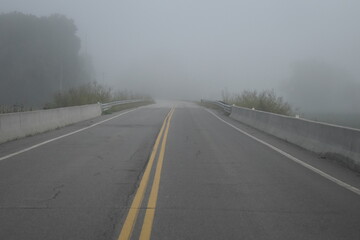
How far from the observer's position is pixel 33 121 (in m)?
15.7

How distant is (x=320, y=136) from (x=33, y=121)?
36.7ft

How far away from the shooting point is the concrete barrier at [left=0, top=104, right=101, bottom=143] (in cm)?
1327

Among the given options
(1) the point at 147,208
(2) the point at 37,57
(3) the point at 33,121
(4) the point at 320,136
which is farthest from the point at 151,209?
(2) the point at 37,57

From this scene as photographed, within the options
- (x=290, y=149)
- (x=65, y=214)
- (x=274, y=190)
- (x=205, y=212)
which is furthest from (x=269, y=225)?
(x=290, y=149)

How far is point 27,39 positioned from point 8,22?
6.20 meters

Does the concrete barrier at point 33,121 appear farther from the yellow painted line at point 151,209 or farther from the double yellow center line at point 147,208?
the yellow painted line at point 151,209

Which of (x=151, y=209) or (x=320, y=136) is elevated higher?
(x=320, y=136)

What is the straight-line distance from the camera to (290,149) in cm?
1219

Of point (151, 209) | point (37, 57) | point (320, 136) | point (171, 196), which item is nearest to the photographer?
point (151, 209)

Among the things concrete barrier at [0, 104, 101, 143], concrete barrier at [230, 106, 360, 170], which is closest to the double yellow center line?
concrete barrier at [230, 106, 360, 170]

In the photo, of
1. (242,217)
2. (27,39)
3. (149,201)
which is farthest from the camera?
(27,39)

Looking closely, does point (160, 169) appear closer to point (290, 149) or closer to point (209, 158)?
point (209, 158)

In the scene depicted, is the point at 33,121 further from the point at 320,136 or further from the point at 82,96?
the point at 82,96

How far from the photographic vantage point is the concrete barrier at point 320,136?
9.38 metres
